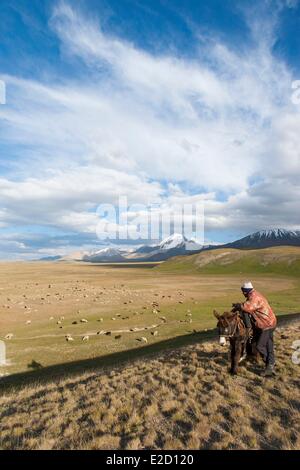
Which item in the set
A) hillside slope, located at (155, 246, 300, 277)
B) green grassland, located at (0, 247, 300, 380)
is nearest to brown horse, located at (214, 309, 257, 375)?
green grassland, located at (0, 247, 300, 380)

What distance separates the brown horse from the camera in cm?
1381

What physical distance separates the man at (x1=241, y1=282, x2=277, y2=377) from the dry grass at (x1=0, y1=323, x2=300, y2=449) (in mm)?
853

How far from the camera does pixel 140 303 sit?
52531mm

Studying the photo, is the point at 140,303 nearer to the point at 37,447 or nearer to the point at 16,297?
the point at 16,297

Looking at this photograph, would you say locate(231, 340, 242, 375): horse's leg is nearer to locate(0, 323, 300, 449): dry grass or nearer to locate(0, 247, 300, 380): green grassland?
locate(0, 323, 300, 449): dry grass

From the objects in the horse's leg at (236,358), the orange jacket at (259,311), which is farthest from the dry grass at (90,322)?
the orange jacket at (259,311)

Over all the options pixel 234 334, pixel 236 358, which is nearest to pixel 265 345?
pixel 236 358

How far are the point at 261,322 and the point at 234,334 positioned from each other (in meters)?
1.41

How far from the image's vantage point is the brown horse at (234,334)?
1381cm

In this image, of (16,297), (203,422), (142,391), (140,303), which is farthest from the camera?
(16,297)
